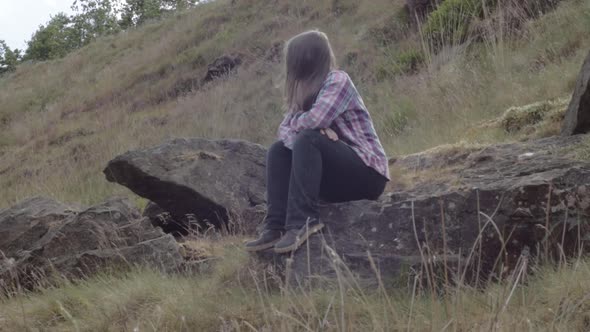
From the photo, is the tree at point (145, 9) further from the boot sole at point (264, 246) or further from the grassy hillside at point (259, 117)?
the boot sole at point (264, 246)

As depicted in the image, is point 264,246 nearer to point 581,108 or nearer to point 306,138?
point 306,138

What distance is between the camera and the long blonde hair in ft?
13.1

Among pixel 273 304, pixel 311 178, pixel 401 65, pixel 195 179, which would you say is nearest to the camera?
pixel 273 304

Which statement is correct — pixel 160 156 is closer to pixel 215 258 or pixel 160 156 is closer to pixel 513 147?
pixel 215 258

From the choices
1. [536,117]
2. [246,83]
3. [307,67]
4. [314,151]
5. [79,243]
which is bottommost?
[536,117]

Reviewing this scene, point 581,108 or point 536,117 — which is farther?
point 536,117

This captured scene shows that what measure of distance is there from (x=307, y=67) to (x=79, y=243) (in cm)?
204

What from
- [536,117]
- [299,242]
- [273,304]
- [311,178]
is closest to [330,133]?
[311,178]

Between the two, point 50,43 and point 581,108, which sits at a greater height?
point 50,43

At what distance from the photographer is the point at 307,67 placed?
13.1ft

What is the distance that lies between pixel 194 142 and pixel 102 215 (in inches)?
47.3

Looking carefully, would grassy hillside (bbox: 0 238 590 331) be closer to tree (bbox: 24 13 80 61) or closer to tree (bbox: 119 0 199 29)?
tree (bbox: 119 0 199 29)

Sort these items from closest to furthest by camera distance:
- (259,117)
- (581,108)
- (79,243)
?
(581,108) < (79,243) < (259,117)

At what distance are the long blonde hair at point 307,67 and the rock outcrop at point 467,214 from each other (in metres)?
0.63
